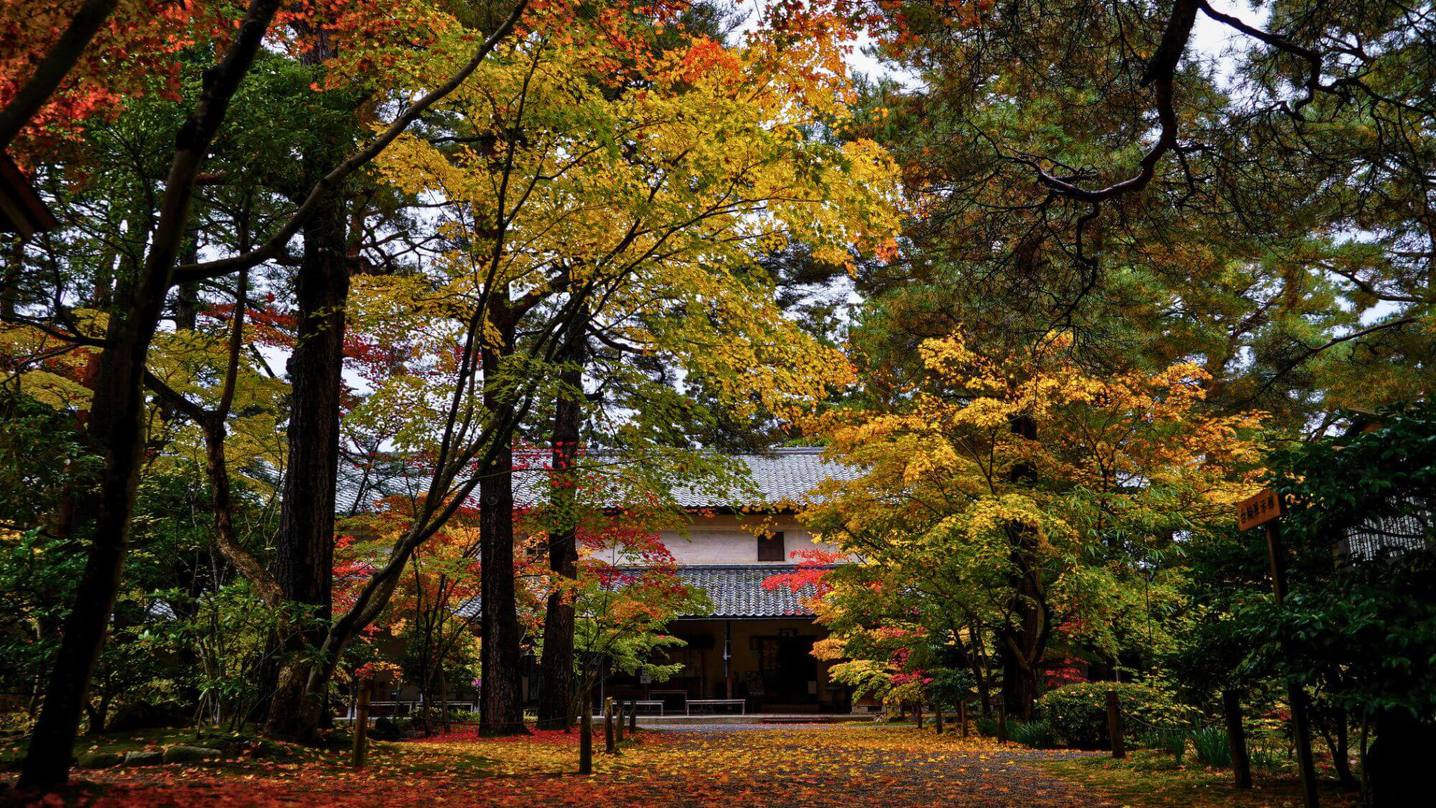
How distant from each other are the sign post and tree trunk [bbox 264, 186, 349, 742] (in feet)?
25.8

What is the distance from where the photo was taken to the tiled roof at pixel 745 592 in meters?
23.8

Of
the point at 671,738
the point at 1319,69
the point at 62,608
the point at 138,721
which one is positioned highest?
the point at 1319,69

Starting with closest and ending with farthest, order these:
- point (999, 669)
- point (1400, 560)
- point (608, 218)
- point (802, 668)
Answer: point (1400, 560)
point (608, 218)
point (999, 669)
point (802, 668)

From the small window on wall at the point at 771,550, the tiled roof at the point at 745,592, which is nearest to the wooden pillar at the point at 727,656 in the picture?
the tiled roof at the point at 745,592

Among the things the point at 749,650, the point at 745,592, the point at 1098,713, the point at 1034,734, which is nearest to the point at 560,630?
the point at 1034,734

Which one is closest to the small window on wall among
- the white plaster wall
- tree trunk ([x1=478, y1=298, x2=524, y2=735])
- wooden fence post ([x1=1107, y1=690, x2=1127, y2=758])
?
the white plaster wall

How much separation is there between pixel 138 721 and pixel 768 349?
28.3ft

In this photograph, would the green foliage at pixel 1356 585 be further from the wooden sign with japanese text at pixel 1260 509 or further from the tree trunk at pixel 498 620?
the tree trunk at pixel 498 620

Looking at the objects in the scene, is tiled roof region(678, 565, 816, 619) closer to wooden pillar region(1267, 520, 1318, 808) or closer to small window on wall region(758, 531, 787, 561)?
small window on wall region(758, 531, 787, 561)

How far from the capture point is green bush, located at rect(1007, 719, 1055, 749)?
12.4 meters

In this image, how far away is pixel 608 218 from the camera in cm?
816

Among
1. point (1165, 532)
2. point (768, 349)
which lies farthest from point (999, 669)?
point (768, 349)

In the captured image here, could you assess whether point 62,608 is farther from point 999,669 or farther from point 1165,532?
point 999,669

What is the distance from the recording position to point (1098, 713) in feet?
39.3
